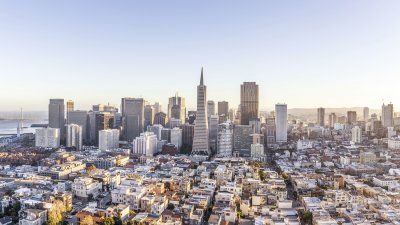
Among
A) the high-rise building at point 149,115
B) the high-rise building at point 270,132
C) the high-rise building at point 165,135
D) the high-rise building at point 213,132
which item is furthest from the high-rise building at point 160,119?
the high-rise building at point 270,132

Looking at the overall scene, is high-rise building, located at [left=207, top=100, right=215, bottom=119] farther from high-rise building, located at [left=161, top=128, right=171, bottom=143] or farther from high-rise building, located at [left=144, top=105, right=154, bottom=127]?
high-rise building, located at [left=161, top=128, right=171, bottom=143]

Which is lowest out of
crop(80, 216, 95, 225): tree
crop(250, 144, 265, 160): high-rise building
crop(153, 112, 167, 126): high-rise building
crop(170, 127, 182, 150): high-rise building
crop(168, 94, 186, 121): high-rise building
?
crop(80, 216, 95, 225): tree

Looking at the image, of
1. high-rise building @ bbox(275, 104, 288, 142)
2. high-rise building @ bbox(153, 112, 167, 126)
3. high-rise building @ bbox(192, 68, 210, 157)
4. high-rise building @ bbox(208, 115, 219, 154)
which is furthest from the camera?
high-rise building @ bbox(153, 112, 167, 126)

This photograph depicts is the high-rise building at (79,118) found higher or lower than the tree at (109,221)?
higher

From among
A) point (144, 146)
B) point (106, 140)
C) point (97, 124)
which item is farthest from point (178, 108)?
point (144, 146)

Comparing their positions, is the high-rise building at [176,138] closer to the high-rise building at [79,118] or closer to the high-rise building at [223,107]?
the high-rise building at [79,118]

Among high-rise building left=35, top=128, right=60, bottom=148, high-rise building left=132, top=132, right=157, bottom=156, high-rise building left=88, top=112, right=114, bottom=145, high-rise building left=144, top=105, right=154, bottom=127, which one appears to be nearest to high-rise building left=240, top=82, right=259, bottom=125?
high-rise building left=144, top=105, right=154, bottom=127

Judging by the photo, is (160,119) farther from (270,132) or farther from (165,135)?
(270,132)
